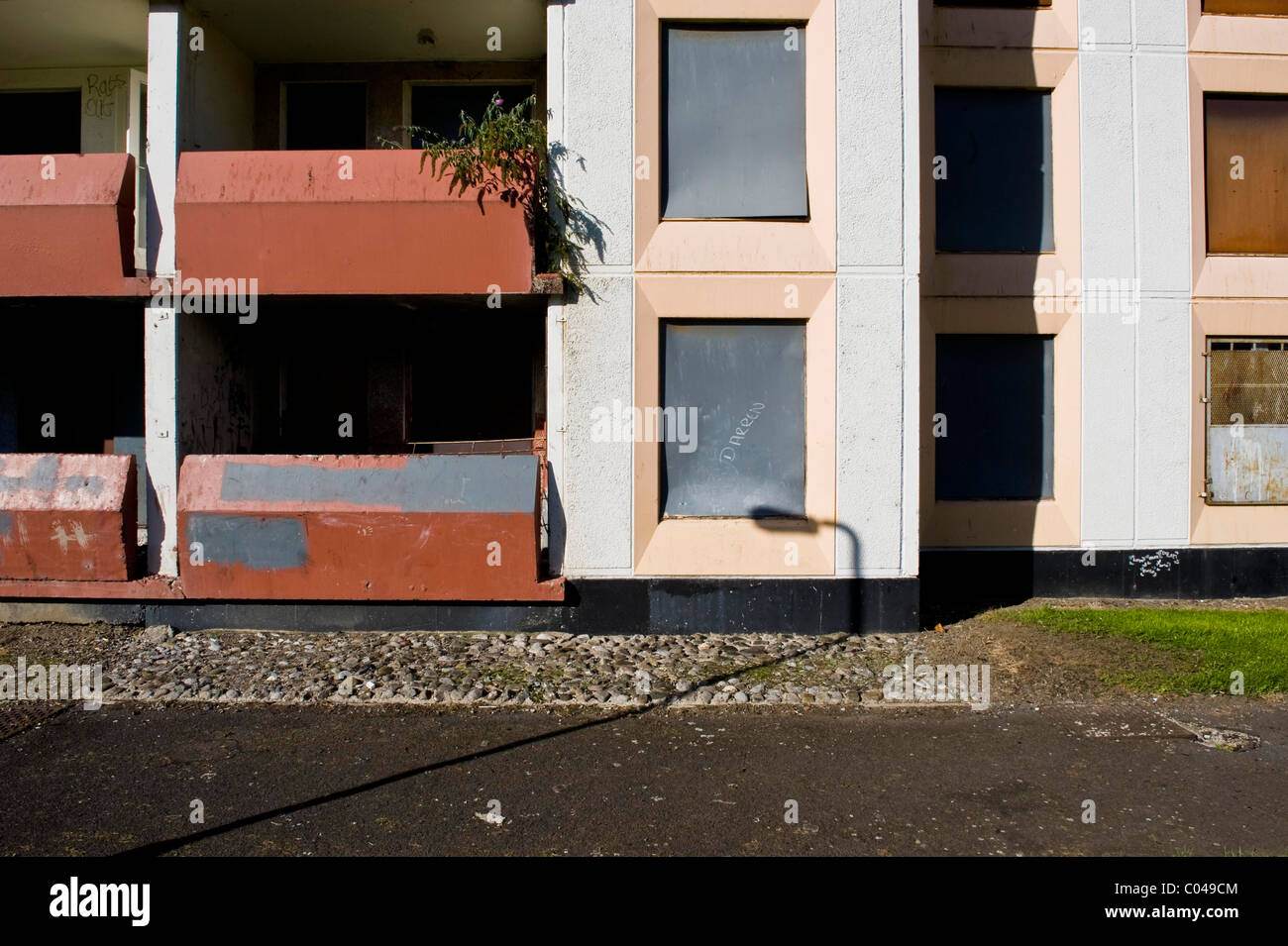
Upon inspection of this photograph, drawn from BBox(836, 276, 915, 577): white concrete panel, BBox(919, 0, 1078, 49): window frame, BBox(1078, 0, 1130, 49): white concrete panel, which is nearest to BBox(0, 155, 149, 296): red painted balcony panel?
BBox(836, 276, 915, 577): white concrete panel

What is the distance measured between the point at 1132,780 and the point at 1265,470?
679cm

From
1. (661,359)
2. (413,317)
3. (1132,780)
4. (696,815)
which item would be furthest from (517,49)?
(1132,780)

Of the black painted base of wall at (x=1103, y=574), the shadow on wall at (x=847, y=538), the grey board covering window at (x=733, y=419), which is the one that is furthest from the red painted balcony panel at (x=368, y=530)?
the black painted base of wall at (x=1103, y=574)

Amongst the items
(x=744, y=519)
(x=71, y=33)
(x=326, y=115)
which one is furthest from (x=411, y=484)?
(x=71, y=33)

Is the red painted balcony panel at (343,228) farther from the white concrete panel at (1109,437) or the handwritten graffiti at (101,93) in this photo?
the white concrete panel at (1109,437)

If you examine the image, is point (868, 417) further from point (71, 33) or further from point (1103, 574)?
point (71, 33)

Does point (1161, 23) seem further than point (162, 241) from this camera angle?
Yes

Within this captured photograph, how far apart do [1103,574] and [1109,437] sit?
1606 mm

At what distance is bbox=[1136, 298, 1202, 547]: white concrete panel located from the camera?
10109 mm

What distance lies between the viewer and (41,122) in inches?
419

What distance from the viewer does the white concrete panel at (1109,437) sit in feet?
33.2

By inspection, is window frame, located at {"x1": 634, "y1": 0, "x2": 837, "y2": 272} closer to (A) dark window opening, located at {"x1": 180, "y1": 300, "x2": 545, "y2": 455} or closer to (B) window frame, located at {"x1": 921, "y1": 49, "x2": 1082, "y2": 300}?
(B) window frame, located at {"x1": 921, "y1": 49, "x2": 1082, "y2": 300}

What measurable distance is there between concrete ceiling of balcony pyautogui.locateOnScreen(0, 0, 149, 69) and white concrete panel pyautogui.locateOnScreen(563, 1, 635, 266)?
4.51 m

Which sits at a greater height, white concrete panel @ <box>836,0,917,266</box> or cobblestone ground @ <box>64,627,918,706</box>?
white concrete panel @ <box>836,0,917,266</box>
